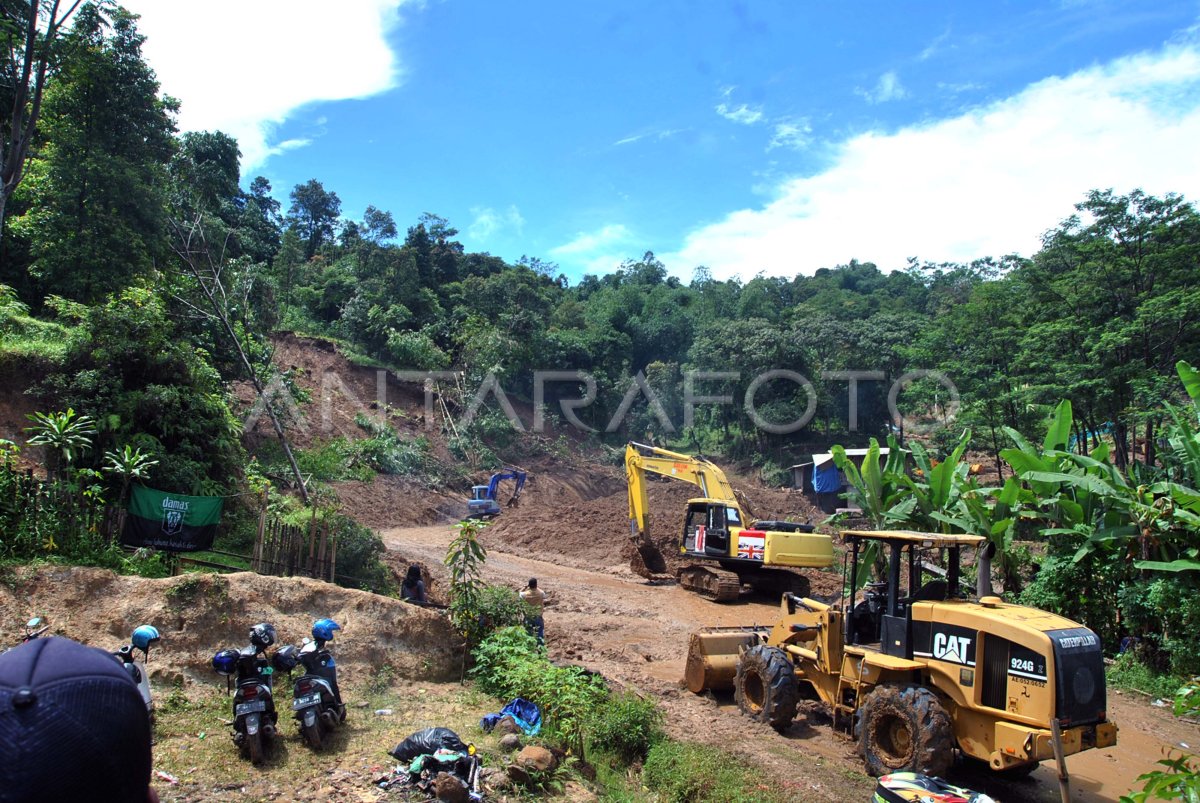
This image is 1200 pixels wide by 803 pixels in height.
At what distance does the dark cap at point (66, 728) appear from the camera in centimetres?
133

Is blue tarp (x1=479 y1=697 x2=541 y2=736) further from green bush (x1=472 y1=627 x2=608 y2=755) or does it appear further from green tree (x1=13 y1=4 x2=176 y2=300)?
green tree (x1=13 y1=4 x2=176 y2=300)

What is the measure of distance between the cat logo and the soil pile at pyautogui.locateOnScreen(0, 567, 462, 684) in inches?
208

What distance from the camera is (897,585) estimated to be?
761 centimetres

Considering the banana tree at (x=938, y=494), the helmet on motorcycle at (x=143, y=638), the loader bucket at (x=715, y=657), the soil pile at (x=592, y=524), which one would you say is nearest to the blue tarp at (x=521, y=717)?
the loader bucket at (x=715, y=657)

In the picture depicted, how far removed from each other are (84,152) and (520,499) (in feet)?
59.5

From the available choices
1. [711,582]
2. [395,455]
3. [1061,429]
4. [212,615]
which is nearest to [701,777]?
[212,615]

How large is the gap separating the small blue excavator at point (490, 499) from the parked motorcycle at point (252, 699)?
19150mm

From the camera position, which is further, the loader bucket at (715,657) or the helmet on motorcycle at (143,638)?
the loader bucket at (715,657)

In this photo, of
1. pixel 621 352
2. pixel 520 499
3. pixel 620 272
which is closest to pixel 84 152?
pixel 520 499

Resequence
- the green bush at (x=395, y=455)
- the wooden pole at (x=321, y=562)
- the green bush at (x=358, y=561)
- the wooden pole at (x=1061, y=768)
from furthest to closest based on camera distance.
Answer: the green bush at (x=395, y=455) → the green bush at (x=358, y=561) → the wooden pole at (x=321, y=562) → the wooden pole at (x=1061, y=768)

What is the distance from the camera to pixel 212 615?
8.01 metres

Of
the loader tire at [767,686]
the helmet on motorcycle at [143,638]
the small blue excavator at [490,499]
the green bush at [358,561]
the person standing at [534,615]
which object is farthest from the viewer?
the small blue excavator at [490,499]

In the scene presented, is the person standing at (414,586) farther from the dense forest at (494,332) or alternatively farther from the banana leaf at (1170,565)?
the banana leaf at (1170,565)

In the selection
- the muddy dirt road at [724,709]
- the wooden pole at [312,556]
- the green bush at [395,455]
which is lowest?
the muddy dirt road at [724,709]
